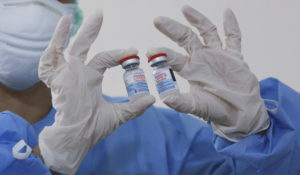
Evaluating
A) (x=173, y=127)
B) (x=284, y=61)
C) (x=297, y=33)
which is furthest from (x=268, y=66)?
(x=173, y=127)

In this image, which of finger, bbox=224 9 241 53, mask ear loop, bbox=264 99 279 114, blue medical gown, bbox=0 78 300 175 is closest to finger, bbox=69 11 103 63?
blue medical gown, bbox=0 78 300 175

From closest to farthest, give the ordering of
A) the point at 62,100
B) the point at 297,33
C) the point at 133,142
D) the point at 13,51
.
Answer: the point at 62,100 → the point at 13,51 → the point at 133,142 → the point at 297,33

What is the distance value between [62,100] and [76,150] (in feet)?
0.44

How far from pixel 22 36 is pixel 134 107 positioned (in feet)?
1.30

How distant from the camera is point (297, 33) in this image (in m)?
1.65

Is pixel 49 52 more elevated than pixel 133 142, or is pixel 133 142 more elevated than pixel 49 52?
pixel 49 52

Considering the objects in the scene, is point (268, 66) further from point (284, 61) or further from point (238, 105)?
point (238, 105)

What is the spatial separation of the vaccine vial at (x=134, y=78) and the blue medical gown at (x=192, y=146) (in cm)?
27

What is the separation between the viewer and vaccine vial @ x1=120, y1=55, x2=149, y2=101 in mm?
898

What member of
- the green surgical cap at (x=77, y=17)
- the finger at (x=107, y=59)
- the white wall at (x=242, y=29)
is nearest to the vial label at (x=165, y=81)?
the finger at (x=107, y=59)

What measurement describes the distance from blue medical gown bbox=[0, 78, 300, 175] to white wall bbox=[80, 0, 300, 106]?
0.55 meters

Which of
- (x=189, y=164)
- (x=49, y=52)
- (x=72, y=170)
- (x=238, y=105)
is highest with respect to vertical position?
(x=49, y=52)

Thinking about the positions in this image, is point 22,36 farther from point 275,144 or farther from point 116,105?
point 275,144

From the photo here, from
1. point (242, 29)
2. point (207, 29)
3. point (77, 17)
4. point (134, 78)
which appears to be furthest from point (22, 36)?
point (242, 29)
